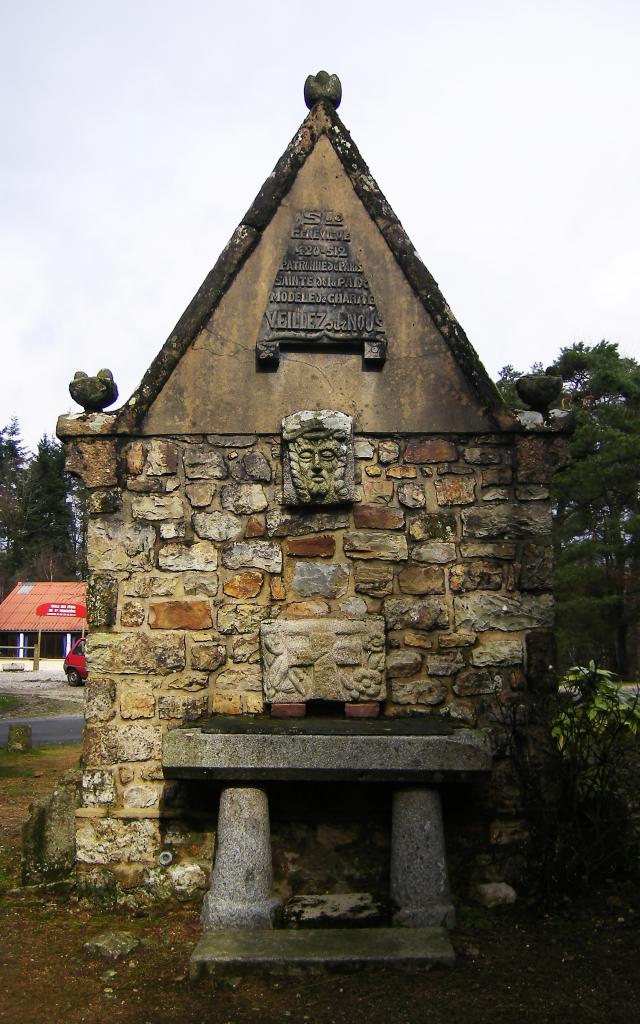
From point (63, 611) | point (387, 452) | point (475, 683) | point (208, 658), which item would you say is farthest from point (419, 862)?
point (63, 611)

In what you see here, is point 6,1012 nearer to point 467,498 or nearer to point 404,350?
point 467,498

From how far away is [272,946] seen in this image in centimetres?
401

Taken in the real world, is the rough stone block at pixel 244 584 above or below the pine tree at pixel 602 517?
below

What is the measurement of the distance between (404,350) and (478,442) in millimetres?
760

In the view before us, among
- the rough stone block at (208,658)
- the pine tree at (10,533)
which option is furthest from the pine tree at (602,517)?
the pine tree at (10,533)

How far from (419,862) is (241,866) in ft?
3.06

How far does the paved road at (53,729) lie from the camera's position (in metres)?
13.3

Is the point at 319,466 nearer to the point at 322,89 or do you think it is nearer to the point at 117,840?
the point at 117,840

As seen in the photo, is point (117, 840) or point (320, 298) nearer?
point (117, 840)

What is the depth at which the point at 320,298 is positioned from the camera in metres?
5.40

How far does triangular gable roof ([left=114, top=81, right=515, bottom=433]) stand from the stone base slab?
9.64ft

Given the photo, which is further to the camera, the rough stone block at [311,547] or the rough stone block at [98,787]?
the rough stone block at [311,547]

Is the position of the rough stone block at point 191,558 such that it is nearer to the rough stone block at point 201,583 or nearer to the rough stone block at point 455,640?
the rough stone block at point 201,583

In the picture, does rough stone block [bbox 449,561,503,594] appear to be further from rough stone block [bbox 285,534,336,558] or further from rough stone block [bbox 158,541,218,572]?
rough stone block [bbox 158,541,218,572]
